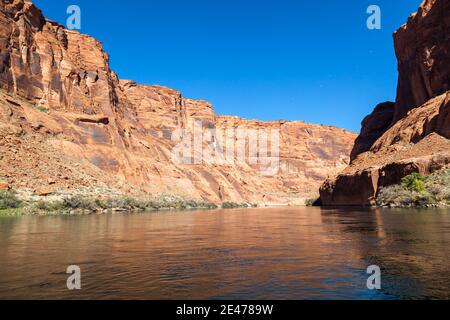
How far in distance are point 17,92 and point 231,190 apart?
213ft

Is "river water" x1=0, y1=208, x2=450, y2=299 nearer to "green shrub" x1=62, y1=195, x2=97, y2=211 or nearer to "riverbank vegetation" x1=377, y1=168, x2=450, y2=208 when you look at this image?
"green shrub" x1=62, y1=195, x2=97, y2=211

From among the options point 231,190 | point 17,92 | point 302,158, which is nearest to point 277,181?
point 302,158

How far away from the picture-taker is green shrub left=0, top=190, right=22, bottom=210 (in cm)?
4565

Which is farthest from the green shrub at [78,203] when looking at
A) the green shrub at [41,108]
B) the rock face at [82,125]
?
the green shrub at [41,108]

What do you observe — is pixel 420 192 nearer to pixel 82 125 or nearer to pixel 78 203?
pixel 78 203

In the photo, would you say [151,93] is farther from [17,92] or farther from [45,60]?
[17,92]

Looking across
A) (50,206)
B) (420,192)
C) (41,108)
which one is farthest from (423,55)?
(41,108)

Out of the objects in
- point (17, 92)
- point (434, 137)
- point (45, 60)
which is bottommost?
point (434, 137)

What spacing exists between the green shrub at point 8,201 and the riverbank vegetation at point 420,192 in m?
49.6

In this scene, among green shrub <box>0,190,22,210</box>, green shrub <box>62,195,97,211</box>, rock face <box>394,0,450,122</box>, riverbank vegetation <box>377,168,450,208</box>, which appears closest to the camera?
green shrub <box>0,190,22,210</box>

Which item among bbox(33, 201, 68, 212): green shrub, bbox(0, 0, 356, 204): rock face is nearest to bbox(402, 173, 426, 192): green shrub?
bbox(33, 201, 68, 212): green shrub

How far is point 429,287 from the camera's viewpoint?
8.21m

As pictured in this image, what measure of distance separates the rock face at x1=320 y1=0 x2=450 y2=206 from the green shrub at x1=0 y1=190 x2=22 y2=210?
55.8 meters
